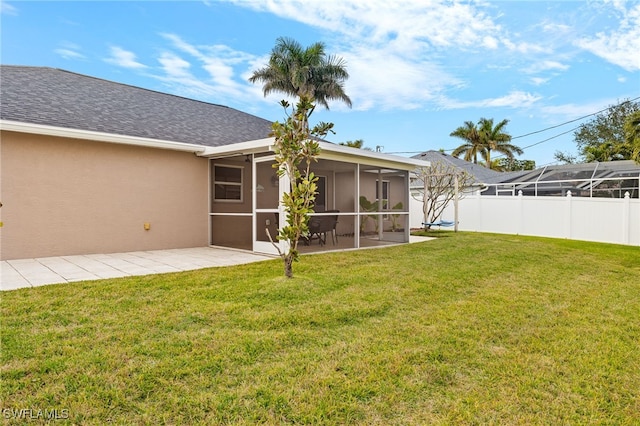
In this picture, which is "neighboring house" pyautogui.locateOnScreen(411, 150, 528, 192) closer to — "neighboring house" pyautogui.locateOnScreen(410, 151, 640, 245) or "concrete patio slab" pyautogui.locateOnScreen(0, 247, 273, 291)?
"neighboring house" pyautogui.locateOnScreen(410, 151, 640, 245)

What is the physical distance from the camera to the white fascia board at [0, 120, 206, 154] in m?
6.93

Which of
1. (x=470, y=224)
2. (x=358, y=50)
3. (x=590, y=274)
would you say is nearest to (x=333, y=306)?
(x=590, y=274)

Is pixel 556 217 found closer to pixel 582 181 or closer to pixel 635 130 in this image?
pixel 582 181

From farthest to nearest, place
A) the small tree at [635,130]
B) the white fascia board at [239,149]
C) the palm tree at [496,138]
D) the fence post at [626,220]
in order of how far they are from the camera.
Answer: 1. the palm tree at [496,138]
2. the fence post at [626,220]
3. the white fascia board at [239,149]
4. the small tree at [635,130]

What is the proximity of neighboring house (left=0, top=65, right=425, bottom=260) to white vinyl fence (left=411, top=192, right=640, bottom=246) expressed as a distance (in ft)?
18.4

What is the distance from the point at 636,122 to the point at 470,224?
8.73 meters

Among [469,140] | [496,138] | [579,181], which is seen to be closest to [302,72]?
[579,181]

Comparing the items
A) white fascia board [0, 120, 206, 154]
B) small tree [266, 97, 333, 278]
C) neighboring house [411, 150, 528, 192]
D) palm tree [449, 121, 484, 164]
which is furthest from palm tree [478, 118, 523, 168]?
small tree [266, 97, 333, 278]

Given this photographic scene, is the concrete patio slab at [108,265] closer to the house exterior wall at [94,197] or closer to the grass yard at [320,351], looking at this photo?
the house exterior wall at [94,197]

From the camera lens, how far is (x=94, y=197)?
8.25 meters

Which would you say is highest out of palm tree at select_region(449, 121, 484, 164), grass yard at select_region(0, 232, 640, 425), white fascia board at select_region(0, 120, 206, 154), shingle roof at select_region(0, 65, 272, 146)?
palm tree at select_region(449, 121, 484, 164)

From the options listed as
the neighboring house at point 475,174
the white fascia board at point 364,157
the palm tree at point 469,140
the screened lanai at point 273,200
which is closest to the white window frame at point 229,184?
the screened lanai at point 273,200

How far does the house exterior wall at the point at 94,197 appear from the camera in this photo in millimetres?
7340

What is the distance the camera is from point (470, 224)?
16.3 meters
